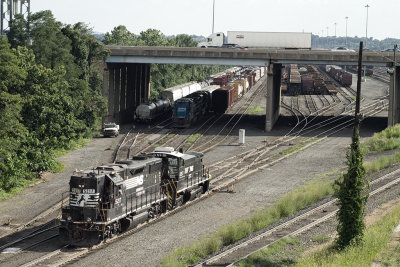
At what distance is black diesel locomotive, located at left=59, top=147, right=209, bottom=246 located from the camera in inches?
1058

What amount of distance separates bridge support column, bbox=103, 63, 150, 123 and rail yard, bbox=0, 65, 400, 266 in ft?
9.53

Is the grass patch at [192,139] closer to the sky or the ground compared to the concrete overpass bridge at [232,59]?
closer to the ground

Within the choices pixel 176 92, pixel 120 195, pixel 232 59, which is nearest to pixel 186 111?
pixel 232 59

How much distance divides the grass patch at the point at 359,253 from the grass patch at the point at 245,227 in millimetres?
4351

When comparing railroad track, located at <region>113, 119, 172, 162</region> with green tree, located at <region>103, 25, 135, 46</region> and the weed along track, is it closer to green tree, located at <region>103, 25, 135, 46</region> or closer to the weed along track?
the weed along track

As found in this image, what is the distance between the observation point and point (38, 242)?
2766 centimetres

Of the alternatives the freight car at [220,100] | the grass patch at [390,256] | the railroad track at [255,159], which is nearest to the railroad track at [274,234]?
the grass patch at [390,256]

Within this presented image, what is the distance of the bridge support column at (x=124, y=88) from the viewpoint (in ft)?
221

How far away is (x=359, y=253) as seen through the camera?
74.4ft

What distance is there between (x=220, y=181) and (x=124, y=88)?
109ft

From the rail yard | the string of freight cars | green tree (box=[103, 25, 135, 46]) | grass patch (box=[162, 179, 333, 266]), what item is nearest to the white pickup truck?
the rail yard

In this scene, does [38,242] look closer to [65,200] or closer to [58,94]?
[65,200]

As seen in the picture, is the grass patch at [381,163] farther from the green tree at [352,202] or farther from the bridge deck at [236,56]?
the bridge deck at [236,56]

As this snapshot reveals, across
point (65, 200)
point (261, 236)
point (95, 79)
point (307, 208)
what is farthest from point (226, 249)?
point (95, 79)
